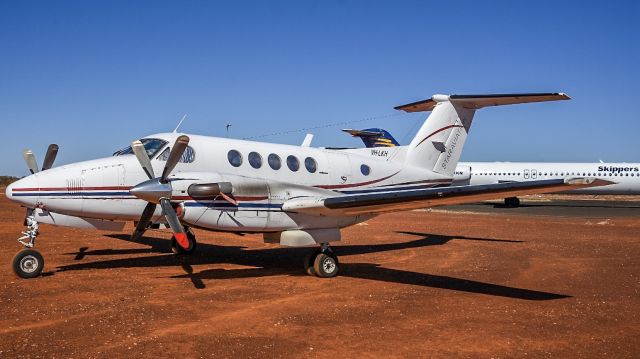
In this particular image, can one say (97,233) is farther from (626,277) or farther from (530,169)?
(530,169)

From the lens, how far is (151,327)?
302 inches

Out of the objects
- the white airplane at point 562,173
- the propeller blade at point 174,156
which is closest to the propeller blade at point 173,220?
the propeller blade at point 174,156

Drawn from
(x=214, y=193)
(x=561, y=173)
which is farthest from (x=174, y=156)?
(x=561, y=173)

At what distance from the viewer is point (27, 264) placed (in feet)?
36.8

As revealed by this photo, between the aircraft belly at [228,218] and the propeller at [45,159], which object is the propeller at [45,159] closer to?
the propeller at [45,159]

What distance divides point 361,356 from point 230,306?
3306 mm

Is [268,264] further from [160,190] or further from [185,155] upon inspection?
[160,190]

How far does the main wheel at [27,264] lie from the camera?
1111 cm

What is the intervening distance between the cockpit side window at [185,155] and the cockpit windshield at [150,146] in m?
0.15

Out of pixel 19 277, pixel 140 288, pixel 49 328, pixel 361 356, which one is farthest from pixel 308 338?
pixel 19 277

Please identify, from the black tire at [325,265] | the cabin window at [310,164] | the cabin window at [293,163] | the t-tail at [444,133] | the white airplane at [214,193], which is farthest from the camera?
the t-tail at [444,133]

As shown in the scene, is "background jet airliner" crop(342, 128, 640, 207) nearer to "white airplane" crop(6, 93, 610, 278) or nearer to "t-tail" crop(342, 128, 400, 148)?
"t-tail" crop(342, 128, 400, 148)

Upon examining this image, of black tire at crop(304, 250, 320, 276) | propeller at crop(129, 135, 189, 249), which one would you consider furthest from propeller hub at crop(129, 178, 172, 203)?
black tire at crop(304, 250, 320, 276)

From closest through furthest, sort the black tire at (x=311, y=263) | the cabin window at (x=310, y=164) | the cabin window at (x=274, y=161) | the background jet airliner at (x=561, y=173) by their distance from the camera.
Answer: the black tire at (x=311, y=263)
the cabin window at (x=274, y=161)
the cabin window at (x=310, y=164)
the background jet airliner at (x=561, y=173)
